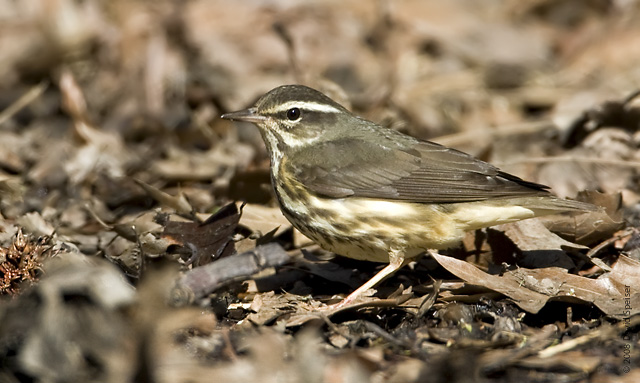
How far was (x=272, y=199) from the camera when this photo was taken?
7.35m

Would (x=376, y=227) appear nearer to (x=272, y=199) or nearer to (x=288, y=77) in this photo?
(x=272, y=199)

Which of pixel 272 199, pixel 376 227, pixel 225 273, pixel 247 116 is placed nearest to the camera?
pixel 225 273

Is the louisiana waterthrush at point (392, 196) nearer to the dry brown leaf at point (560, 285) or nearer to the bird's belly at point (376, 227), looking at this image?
the bird's belly at point (376, 227)

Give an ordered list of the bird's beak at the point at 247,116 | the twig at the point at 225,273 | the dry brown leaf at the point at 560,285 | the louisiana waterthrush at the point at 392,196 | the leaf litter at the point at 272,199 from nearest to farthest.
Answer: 1. the leaf litter at the point at 272,199
2. the twig at the point at 225,273
3. the dry brown leaf at the point at 560,285
4. the louisiana waterthrush at the point at 392,196
5. the bird's beak at the point at 247,116

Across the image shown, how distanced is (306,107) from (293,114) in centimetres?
12

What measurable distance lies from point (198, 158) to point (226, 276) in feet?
15.3

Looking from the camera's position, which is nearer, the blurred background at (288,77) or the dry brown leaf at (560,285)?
the dry brown leaf at (560,285)

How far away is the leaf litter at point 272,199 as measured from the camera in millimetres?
4066

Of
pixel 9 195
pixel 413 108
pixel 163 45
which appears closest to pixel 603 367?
pixel 9 195

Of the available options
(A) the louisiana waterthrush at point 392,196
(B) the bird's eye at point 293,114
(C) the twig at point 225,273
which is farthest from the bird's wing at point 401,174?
(C) the twig at point 225,273

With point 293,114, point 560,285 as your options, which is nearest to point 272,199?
point 293,114

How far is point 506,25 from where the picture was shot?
42.5 ft

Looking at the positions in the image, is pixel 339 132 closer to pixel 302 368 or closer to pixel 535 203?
pixel 535 203

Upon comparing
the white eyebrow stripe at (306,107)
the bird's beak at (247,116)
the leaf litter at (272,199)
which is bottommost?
the leaf litter at (272,199)
